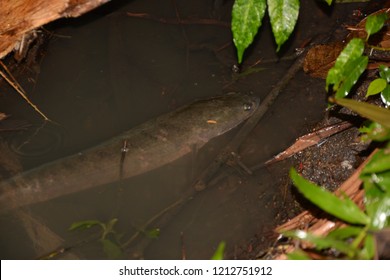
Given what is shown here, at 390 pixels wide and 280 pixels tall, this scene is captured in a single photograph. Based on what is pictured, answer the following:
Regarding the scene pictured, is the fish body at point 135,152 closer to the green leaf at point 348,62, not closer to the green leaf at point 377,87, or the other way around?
the green leaf at point 377,87

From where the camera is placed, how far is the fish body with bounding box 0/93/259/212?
10.6 feet

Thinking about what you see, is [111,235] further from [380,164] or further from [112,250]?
[380,164]

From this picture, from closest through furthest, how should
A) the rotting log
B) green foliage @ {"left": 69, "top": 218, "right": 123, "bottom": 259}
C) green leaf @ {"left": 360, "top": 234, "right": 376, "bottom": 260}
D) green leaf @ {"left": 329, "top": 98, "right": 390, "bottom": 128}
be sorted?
green leaf @ {"left": 360, "top": 234, "right": 376, "bottom": 260}
green leaf @ {"left": 329, "top": 98, "right": 390, "bottom": 128}
the rotting log
green foliage @ {"left": 69, "top": 218, "right": 123, "bottom": 259}

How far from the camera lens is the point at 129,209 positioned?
3.12 metres

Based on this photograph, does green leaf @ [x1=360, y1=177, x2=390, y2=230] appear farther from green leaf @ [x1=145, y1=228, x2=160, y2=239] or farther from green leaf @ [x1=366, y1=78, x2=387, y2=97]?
green leaf @ [x1=145, y1=228, x2=160, y2=239]

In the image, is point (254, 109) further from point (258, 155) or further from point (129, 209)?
point (129, 209)

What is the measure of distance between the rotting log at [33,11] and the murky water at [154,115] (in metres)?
0.86

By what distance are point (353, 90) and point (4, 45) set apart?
2.44m

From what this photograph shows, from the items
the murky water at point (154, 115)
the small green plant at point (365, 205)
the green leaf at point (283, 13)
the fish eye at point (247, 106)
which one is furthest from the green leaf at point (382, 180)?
the fish eye at point (247, 106)

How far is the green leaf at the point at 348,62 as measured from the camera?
2.12 metres

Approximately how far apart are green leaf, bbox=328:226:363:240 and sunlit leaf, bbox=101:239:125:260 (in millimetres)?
1562

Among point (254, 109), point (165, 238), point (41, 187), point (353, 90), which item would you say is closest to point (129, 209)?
point (165, 238)

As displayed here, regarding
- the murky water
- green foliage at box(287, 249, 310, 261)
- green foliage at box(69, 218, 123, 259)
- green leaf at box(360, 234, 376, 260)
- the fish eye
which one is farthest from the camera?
the fish eye

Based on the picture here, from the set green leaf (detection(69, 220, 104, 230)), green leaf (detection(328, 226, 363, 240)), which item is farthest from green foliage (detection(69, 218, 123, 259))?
green leaf (detection(328, 226, 363, 240))
